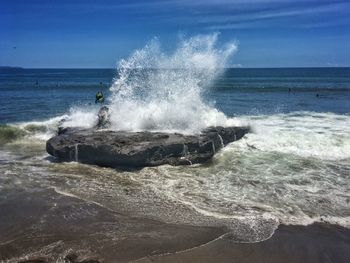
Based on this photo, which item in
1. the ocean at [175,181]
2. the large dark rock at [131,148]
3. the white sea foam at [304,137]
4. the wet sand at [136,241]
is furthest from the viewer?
the white sea foam at [304,137]

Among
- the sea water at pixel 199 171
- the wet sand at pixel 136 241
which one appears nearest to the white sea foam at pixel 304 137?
the sea water at pixel 199 171

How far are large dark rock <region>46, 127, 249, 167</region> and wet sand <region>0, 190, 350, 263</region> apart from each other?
3.98 metres

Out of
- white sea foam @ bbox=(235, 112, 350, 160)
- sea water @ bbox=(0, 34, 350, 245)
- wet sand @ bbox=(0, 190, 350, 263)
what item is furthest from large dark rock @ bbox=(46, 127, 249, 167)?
wet sand @ bbox=(0, 190, 350, 263)

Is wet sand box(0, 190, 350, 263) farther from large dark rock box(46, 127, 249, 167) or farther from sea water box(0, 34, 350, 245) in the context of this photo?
large dark rock box(46, 127, 249, 167)

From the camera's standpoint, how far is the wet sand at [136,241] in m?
6.81

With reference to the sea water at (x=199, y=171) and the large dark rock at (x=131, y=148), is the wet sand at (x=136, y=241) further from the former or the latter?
the large dark rock at (x=131, y=148)

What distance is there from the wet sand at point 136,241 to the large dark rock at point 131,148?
398 centimetres

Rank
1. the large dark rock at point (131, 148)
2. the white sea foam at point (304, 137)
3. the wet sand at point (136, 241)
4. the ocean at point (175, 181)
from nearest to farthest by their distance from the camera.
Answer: the wet sand at point (136, 241), the ocean at point (175, 181), the large dark rock at point (131, 148), the white sea foam at point (304, 137)

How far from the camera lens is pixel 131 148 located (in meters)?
12.7

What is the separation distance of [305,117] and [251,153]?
10.4 meters

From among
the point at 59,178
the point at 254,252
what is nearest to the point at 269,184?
the point at 254,252

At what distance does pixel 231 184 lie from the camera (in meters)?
10.8

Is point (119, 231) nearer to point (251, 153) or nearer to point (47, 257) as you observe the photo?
point (47, 257)

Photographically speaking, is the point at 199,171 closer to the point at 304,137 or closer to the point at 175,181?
the point at 175,181
